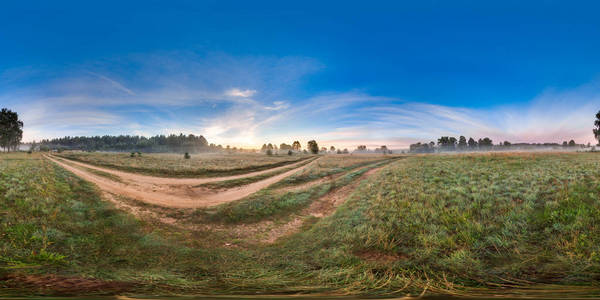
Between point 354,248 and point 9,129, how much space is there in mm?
41530

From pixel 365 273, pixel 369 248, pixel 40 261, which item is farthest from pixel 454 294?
pixel 40 261

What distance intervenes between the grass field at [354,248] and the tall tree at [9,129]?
31237 millimetres

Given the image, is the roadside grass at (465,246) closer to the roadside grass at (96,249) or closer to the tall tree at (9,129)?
the roadside grass at (96,249)

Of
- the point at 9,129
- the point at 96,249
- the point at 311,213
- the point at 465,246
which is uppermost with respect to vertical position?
the point at 9,129

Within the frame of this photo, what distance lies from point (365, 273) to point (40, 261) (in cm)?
388

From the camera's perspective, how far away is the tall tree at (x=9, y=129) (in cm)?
2436

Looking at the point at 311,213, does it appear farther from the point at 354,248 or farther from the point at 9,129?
the point at 9,129

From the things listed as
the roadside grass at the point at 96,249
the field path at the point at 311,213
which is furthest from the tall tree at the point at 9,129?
the field path at the point at 311,213

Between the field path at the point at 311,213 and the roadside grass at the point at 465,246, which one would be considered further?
the field path at the point at 311,213

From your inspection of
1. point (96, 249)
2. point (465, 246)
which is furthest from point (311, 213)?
point (96, 249)

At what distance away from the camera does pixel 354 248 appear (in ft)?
11.2

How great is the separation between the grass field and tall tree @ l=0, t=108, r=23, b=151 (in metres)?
31.2

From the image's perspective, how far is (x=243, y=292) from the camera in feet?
7.91

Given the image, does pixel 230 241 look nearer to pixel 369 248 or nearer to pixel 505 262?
pixel 369 248
